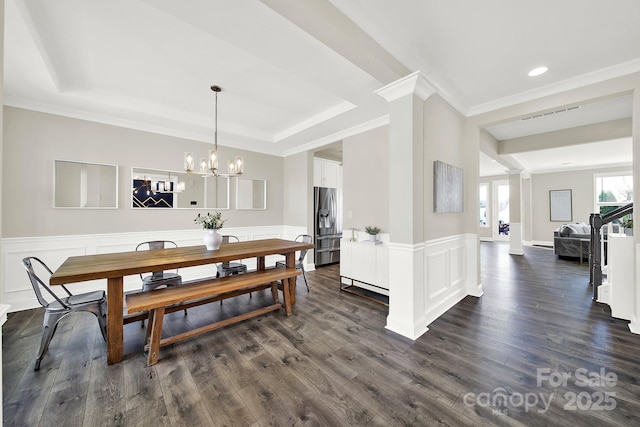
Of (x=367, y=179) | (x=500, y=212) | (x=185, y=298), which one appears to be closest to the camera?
(x=185, y=298)

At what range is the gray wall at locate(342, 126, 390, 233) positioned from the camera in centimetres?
393

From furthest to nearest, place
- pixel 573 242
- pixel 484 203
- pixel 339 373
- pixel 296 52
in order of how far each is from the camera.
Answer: pixel 484 203, pixel 573 242, pixel 296 52, pixel 339 373

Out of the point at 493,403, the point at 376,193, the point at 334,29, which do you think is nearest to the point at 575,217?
the point at 376,193

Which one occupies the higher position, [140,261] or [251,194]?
[251,194]

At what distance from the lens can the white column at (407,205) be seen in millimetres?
2668

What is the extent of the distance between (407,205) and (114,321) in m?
2.89

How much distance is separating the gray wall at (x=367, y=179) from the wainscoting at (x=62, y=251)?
276 cm

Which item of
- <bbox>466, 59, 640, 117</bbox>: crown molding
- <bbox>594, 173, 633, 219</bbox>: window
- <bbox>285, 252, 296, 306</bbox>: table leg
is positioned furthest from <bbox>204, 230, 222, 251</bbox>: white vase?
<bbox>594, 173, 633, 219</bbox>: window

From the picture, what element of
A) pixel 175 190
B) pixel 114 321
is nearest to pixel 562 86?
pixel 114 321

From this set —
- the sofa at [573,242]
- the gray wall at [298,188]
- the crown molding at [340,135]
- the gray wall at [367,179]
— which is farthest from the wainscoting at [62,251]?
the sofa at [573,242]

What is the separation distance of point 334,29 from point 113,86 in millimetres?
2967

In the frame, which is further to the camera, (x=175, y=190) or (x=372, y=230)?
(x=175, y=190)

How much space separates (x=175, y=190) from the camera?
4.49 meters

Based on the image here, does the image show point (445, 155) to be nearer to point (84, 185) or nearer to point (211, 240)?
point (211, 240)
